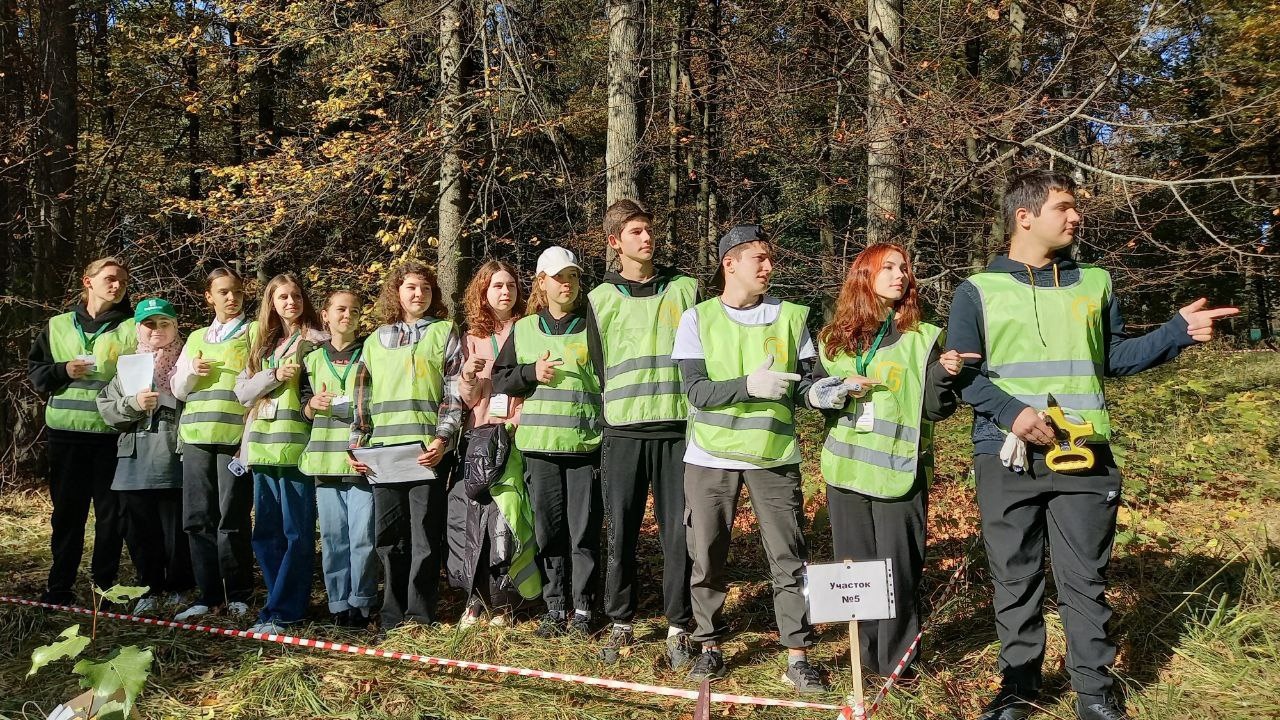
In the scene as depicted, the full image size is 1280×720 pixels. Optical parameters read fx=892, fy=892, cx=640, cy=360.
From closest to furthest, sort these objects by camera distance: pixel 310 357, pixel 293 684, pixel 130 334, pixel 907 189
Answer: pixel 293 684 → pixel 310 357 → pixel 130 334 → pixel 907 189

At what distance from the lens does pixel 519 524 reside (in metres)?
5.10

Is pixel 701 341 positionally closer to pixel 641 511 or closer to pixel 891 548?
pixel 641 511

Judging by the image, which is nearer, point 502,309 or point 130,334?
point 502,309

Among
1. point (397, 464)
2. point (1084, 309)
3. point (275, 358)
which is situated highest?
point (1084, 309)

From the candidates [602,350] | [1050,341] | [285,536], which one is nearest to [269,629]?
[285,536]

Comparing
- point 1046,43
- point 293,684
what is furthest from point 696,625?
point 1046,43

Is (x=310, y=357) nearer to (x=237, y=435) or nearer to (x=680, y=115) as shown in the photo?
(x=237, y=435)

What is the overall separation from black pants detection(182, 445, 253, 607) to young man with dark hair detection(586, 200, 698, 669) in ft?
7.76

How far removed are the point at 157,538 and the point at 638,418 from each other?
3.47 meters

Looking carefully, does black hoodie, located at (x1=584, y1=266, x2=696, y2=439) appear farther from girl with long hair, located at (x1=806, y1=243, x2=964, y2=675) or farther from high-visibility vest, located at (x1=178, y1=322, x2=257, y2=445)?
high-visibility vest, located at (x1=178, y1=322, x2=257, y2=445)

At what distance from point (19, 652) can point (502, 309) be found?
3.26 meters

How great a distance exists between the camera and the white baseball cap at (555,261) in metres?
4.98

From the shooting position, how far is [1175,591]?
460 cm

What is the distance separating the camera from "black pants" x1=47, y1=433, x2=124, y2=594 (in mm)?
5703
